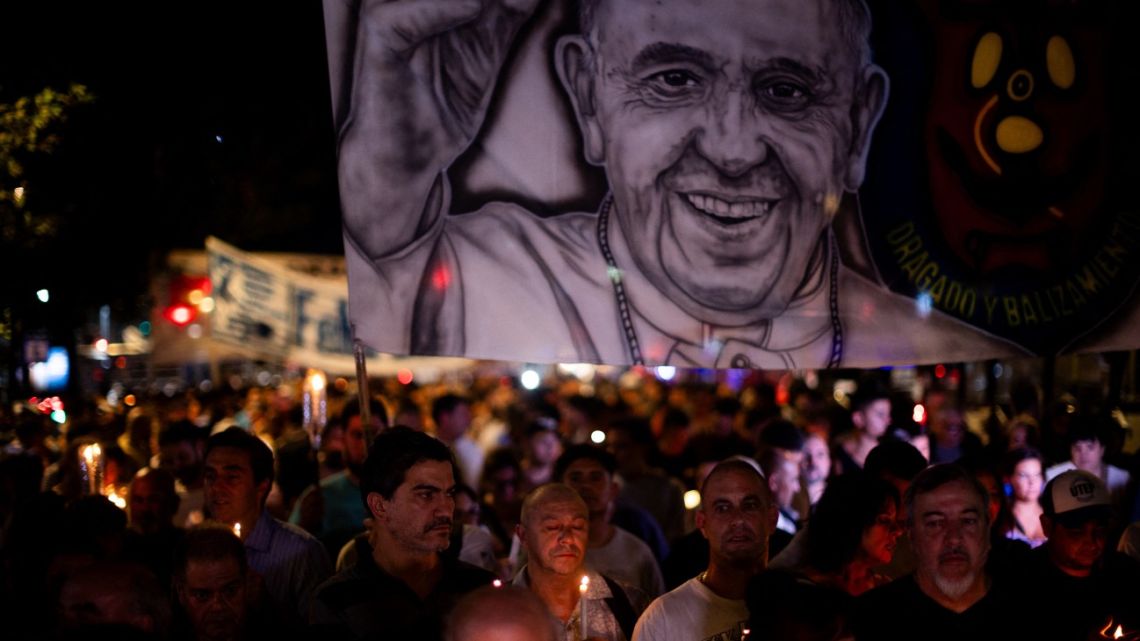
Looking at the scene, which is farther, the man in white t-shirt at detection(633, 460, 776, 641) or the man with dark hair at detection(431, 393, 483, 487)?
the man with dark hair at detection(431, 393, 483, 487)

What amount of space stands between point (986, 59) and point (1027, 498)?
122 inches

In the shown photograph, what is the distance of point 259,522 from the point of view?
255 inches

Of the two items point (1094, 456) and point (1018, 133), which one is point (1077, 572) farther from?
point (1094, 456)

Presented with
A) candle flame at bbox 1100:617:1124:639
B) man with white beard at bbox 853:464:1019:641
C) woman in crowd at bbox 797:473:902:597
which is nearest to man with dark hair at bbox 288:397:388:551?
woman in crowd at bbox 797:473:902:597

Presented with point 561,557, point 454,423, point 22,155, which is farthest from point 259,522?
point 454,423

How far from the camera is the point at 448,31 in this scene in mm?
6316

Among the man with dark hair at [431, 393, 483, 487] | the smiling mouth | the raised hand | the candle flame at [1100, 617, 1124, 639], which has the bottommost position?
the candle flame at [1100, 617, 1124, 639]

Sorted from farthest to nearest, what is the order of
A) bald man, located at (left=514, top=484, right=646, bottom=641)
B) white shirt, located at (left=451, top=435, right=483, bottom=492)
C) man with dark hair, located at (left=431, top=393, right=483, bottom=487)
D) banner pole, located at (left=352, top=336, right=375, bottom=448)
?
1. white shirt, located at (left=451, top=435, right=483, bottom=492)
2. man with dark hair, located at (left=431, top=393, right=483, bottom=487)
3. banner pole, located at (left=352, top=336, right=375, bottom=448)
4. bald man, located at (left=514, top=484, right=646, bottom=641)

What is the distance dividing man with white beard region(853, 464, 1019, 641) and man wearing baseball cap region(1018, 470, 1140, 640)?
16 cm

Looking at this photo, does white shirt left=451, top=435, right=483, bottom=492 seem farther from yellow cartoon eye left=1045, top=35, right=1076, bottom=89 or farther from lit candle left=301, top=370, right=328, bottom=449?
yellow cartoon eye left=1045, top=35, right=1076, bottom=89

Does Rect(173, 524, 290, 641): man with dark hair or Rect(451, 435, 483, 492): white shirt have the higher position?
Rect(451, 435, 483, 492): white shirt

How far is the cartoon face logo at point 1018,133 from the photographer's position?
6.50 metres

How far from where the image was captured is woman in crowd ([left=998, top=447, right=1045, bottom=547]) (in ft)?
27.6

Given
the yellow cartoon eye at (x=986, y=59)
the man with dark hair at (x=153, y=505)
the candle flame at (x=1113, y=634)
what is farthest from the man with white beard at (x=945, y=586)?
the man with dark hair at (x=153, y=505)
